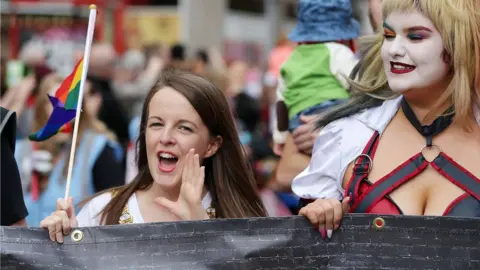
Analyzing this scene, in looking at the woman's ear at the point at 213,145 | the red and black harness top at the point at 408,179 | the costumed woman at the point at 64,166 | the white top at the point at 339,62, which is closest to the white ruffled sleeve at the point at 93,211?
the woman's ear at the point at 213,145

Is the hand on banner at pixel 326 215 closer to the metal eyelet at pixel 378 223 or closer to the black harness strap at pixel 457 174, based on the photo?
the metal eyelet at pixel 378 223

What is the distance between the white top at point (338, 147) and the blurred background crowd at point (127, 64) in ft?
3.28

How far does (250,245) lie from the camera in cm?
369

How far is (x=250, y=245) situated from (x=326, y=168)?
20.0 inches

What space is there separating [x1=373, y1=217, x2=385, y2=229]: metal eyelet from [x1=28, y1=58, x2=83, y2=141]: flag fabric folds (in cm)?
118

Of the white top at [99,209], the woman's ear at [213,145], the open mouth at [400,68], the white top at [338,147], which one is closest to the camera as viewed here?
the open mouth at [400,68]

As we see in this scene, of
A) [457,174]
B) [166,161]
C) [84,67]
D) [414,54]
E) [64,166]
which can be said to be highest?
Result: [414,54]

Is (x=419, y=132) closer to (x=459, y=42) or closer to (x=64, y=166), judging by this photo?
(x=459, y=42)

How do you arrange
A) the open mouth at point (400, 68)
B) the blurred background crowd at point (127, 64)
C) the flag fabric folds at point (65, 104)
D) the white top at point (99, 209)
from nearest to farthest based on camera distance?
the open mouth at point (400, 68) < the flag fabric folds at point (65, 104) < the white top at point (99, 209) < the blurred background crowd at point (127, 64)

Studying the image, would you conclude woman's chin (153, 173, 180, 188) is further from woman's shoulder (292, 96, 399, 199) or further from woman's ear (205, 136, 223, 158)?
woman's shoulder (292, 96, 399, 199)

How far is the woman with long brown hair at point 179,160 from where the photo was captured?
4215 mm

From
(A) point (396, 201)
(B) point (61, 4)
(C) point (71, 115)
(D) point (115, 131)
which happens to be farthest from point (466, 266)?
(B) point (61, 4)

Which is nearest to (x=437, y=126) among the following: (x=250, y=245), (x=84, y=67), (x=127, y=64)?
(x=250, y=245)

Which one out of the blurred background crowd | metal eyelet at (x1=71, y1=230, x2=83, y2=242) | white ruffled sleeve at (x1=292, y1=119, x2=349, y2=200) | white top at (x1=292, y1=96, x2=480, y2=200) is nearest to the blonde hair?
white top at (x1=292, y1=96, x2=480, y2=200)
